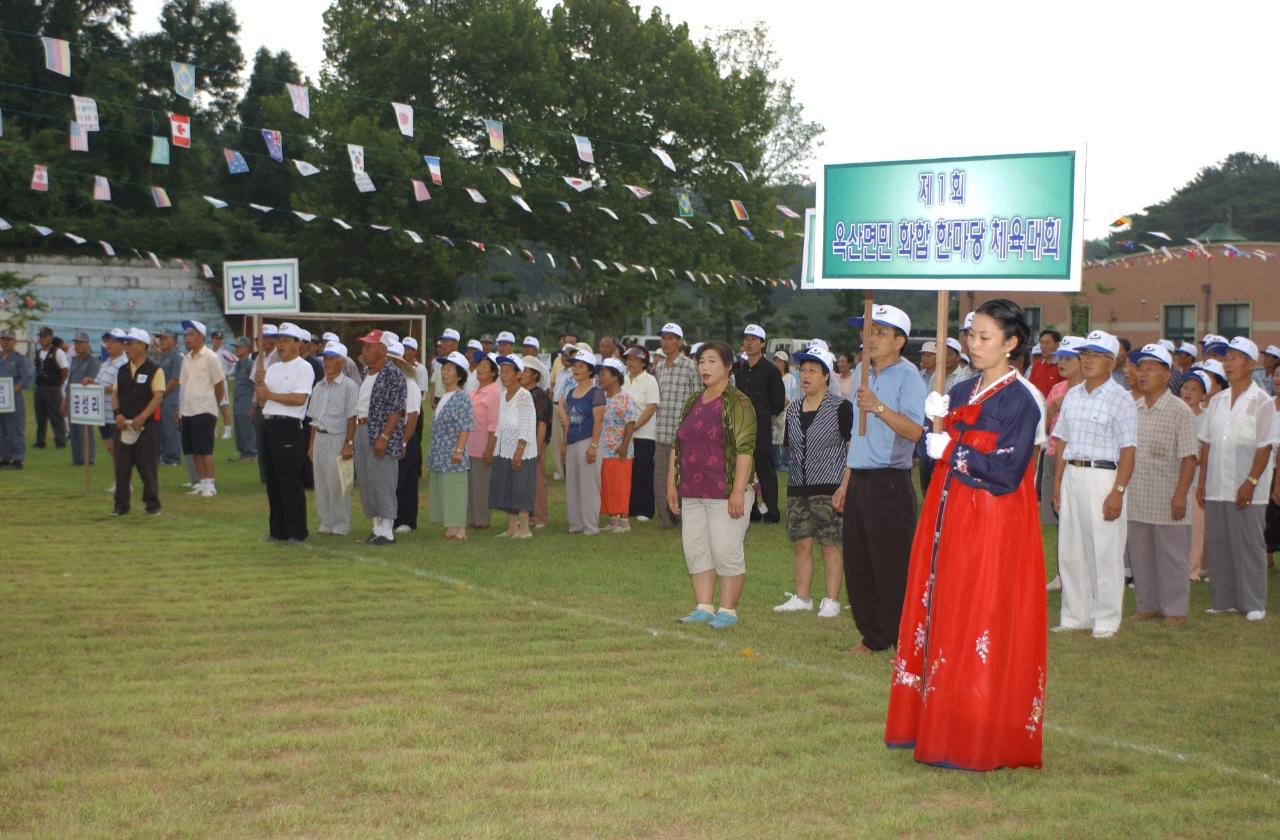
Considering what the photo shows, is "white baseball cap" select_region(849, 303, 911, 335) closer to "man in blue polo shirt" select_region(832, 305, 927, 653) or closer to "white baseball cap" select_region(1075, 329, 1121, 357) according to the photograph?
"man in blue polo shirt" select_region(832, 305, 927, 653)

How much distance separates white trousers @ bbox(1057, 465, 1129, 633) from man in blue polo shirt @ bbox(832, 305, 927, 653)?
1.63m

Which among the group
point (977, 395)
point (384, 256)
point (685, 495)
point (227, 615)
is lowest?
point (227, 615)

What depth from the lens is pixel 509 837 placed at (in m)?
4.99

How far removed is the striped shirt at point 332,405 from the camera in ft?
43.2

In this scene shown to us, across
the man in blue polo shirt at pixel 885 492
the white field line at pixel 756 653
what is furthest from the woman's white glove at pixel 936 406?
the man in blue polo shirt at pixel 885 492

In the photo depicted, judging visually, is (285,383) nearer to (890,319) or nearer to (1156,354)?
(890,319)

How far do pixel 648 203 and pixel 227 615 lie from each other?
142ft

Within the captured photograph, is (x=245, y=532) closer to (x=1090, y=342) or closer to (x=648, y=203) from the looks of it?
(x=1090, y=342)

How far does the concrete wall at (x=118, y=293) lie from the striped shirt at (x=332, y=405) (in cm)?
3497

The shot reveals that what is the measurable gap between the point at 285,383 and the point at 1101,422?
7124mm

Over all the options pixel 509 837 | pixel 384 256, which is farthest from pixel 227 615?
pixel 384 256

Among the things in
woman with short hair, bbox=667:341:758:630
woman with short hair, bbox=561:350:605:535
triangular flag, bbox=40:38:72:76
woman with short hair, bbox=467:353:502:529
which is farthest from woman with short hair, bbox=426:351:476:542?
triangular flag, bbox=40:38:72:76

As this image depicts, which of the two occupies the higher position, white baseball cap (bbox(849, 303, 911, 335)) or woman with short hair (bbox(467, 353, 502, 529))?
white baseball cap (bbox(849, 303, 911, 335))

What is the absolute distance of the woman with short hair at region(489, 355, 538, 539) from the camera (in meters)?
13.6
